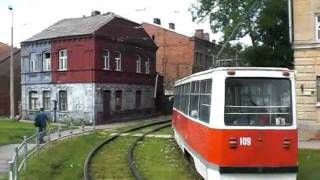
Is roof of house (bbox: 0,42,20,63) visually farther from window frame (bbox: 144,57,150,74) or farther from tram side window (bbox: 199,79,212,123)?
tram side window (bbox: 199,79,212,123)

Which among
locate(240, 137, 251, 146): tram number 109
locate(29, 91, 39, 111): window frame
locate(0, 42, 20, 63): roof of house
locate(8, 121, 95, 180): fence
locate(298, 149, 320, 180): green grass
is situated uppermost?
locate(0, 42, 20, 63): roof of house

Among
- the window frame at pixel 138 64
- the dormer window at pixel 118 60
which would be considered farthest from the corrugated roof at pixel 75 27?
the window frame at pixel 138 64

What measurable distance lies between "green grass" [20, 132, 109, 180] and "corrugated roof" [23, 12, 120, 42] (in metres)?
19.0

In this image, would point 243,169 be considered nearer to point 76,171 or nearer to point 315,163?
point 315,163

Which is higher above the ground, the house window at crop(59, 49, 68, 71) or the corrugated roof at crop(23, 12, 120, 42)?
the corrugated roof at crop(23, 12, 120, 42)

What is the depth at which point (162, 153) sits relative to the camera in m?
23.8

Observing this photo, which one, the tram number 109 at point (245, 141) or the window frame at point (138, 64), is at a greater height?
the window frame at point (138, 64)

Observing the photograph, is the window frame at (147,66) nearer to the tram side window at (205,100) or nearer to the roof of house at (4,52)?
the roof of house at (4,52)

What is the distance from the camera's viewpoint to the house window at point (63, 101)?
158 feet

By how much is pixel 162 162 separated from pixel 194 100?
4683 millimetres

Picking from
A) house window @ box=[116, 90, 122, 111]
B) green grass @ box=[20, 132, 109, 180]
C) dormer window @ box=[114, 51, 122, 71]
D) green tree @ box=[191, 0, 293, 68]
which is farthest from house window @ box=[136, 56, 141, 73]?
green grass @ box=[20, 132, 109, 180]

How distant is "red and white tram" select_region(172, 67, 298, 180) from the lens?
1272 cm

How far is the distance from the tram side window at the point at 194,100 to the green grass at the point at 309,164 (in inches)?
122

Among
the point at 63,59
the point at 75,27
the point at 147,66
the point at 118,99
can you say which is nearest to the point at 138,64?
the point at 147,66
